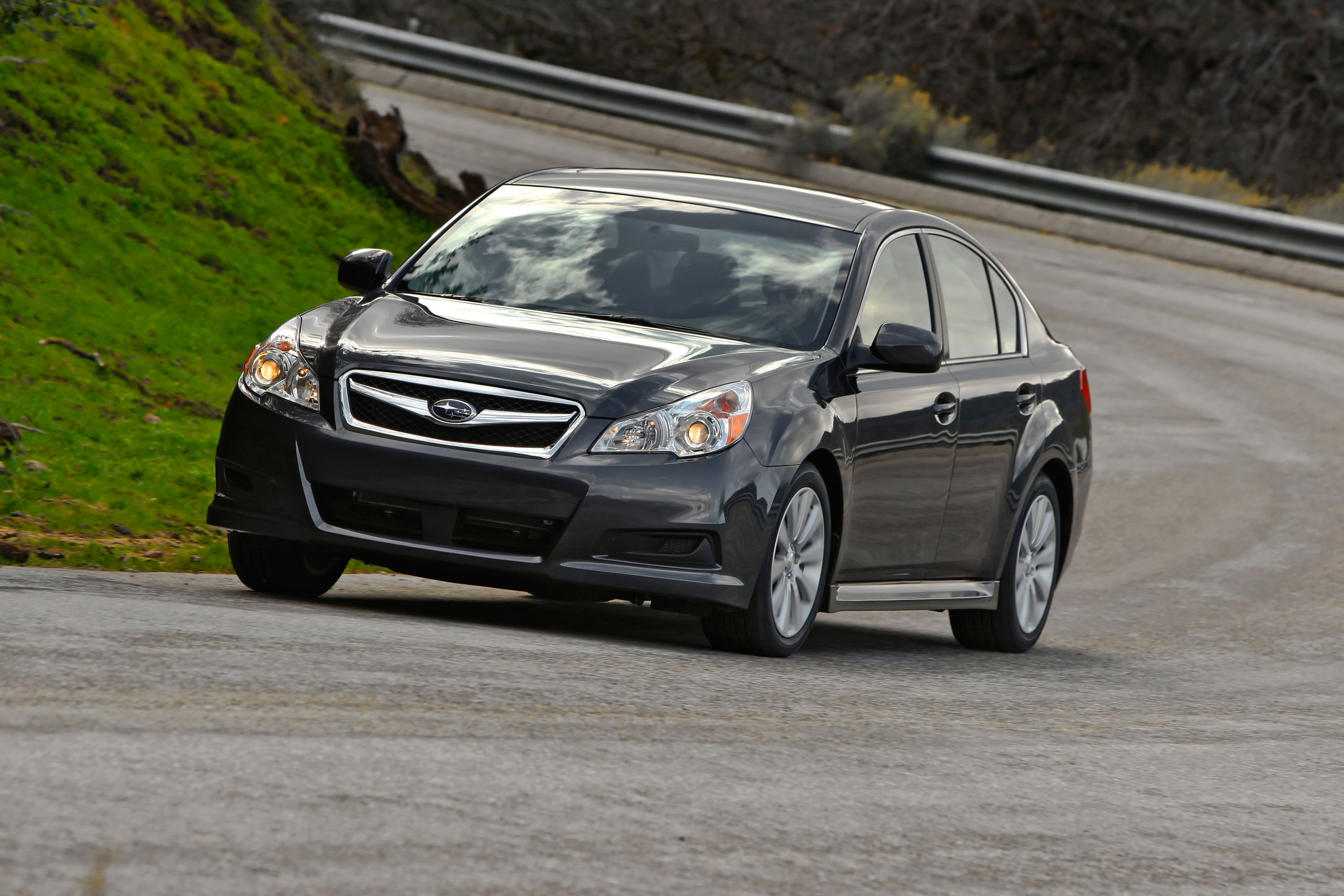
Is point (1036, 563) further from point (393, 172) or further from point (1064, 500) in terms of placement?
point (393, 172)

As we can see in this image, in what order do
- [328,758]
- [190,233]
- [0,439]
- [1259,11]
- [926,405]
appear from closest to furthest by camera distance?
1. [328,758]
2. [926,405]
3. [0,439]
4. [190,233]
5. [1259,11]

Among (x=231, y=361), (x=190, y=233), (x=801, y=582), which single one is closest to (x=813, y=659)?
(x=801, y=582)

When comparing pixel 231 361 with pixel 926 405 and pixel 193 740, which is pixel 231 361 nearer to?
pixel 926 405

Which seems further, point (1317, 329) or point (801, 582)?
point (1317, 329)

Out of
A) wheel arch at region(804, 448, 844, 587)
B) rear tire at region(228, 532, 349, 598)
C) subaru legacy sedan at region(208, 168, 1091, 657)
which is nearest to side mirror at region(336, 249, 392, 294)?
subaru legacy sedan at region(208, 168, 1091, 657)

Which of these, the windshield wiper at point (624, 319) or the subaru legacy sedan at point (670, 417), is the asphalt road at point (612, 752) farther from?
the windshield wiper at point (624, 319)

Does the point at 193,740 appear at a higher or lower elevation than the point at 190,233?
higher

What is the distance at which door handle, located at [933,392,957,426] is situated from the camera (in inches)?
334

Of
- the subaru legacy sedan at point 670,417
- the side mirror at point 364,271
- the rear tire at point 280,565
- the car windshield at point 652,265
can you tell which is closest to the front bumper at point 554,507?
the subaru legacy sedan at point 670,417

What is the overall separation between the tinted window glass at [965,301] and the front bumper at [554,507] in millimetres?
1900

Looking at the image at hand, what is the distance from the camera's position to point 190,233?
1472 centimetres

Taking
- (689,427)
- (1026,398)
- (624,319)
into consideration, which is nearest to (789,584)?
(689,427)

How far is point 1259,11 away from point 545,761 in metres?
31.2

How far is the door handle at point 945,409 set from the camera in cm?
849
